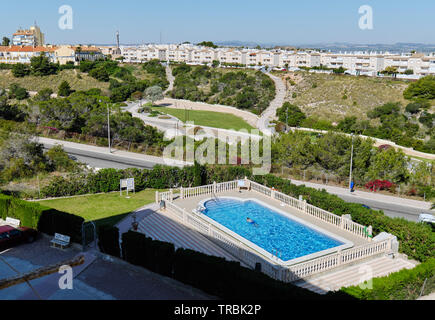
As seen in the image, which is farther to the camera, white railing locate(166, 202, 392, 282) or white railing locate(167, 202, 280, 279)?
white railing locate(167, 202, 280, 279)

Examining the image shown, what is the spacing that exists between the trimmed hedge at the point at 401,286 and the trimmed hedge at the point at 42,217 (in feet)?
39.4

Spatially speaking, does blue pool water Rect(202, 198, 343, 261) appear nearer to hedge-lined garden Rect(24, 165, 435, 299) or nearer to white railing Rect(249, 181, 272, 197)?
white railing Rect(249, 181, 272, 197)

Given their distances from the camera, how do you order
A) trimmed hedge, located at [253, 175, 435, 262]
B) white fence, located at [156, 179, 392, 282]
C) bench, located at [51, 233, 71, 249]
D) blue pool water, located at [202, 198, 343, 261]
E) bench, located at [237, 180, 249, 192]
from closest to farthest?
white fence, located at [156, 179, 392, 282], trimmed hedge, located at [253, 175, 435, 262], bench, located at [51, 233, 71, 249], blue pool water, located at [202, 198, 343, 261], bench, located at [237, 180, 249, 192]

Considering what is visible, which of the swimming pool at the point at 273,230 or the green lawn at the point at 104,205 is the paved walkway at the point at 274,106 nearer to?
the swimming pool at the point at 273,230

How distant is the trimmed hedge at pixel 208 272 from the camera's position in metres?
12.4

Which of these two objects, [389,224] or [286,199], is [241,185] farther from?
[389,224]

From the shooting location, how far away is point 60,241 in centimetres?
1789

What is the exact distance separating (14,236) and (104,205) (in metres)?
6.30

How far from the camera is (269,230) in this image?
71.0 ft

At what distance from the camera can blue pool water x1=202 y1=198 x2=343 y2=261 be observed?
63.6 ft

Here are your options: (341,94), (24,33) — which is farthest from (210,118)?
(24,33)

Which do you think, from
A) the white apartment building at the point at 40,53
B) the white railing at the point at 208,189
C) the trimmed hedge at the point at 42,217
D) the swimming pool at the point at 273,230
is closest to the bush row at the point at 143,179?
the white railing at the point at 208,189

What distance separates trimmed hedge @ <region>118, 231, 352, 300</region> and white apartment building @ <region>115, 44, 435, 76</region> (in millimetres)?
102673

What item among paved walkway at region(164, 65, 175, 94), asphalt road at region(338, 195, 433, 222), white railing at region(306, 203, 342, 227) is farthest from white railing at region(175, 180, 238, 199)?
paved walkway at region(164, 65, 175, 94)
